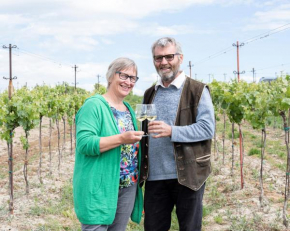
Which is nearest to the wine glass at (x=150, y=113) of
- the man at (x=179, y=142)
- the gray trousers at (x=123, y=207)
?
the man at (x=179, y=142)

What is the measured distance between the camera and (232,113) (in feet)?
25.6

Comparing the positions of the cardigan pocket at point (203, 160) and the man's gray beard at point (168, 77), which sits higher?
the man's gray beard at point (168, 77)

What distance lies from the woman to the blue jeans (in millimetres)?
355

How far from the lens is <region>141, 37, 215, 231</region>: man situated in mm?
2783

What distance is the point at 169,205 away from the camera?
121 inches

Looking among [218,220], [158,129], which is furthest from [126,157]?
[218,220]

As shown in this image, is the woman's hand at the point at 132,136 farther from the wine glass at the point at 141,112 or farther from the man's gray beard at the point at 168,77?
the man's gray beard at the point at 168,77

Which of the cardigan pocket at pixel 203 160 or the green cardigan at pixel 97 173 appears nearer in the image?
the green cardigan at pixel 97 173

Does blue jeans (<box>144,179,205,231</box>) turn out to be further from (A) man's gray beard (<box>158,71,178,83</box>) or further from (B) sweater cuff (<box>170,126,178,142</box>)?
(A) man's gray beard (<box>158,71,178,83</box>)

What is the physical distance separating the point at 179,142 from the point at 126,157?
1.48ft

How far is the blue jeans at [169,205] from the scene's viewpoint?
9.48ft

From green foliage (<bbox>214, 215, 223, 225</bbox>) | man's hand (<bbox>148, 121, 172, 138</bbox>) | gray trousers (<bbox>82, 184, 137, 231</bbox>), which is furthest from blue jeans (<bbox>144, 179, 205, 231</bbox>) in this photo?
green foliage (<bbox>214, 215, 223, 225</bbox>)

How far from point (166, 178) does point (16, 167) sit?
8647 mm

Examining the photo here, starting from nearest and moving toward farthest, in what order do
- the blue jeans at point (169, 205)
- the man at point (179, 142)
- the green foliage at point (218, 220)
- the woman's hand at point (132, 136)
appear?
the woman's hand at point (132, 136) → the man at point (179, 142) → the blue jeans at point (169, 205) → the green foliage at point (218, 220)
